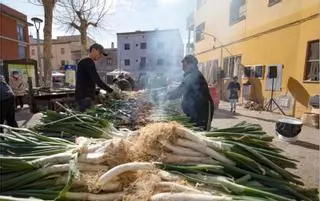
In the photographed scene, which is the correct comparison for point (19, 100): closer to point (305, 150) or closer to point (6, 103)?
point (6, 103)

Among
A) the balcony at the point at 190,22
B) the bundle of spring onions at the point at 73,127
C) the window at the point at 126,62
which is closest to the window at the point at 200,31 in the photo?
the balcony at the point at 190,22

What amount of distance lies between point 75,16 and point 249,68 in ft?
37.7

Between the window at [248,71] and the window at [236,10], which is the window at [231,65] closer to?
the window at [248,71]

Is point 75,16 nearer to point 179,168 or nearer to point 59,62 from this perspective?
point 179,168

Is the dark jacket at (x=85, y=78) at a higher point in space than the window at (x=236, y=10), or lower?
lower

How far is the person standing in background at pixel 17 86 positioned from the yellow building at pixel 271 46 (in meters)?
10.2

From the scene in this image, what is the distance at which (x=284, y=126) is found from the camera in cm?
666

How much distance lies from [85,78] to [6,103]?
2.38 meters

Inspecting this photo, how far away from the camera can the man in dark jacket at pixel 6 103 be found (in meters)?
5.62

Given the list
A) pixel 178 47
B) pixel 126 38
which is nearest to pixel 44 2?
pixel 178 47

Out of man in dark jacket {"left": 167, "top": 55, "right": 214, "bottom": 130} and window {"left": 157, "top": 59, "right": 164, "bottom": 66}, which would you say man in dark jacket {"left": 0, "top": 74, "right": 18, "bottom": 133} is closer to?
man in dark jacket {"left": 167, "top": 55, "right": 214, "bottom": 130}

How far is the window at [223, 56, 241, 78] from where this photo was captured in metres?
15.7

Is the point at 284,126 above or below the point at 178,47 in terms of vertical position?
below

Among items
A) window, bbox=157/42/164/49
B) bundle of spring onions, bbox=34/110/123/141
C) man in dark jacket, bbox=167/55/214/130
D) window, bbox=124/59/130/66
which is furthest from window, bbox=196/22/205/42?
window, bbox=124/59/130/66
